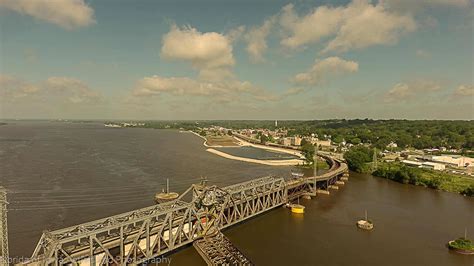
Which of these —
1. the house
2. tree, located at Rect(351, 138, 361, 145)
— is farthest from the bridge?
tree, located at Rect(351, 138, 361, 145)

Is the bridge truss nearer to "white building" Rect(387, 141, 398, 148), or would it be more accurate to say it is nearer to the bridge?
the bridge

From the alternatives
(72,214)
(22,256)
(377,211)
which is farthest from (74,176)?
(377,211)

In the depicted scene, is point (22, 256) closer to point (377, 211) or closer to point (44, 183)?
point (44, 183)

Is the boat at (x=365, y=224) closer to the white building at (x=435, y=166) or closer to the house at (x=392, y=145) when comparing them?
the white building at (x=435, y=166)

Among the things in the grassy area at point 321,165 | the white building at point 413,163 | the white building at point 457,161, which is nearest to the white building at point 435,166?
the white building at point 413,163

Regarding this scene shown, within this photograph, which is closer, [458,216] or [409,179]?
[458,216]
